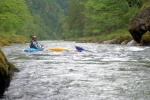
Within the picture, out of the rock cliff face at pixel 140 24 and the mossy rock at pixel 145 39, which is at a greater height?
the rock cliff face at pixel 140 24

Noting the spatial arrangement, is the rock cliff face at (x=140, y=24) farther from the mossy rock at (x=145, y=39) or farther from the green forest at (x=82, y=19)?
the green forest at (x=82, y=19)

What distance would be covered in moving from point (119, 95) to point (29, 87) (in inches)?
96.4

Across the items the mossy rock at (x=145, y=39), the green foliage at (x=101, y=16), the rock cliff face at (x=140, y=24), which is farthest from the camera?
the green foliage at (x=101, y=16)

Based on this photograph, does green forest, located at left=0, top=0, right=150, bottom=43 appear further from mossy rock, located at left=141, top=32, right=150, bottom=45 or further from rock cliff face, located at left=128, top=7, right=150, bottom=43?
mossy rock, located at left=141, top=32, right=150, bottom=45

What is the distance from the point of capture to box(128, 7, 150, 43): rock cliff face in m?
24.6

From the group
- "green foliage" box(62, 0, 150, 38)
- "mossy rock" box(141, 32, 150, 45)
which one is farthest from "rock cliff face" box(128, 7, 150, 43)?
"green foliage" box(62, 0, 150, 38)

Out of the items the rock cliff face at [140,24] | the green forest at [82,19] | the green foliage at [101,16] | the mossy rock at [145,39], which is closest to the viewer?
the mossy rock at [145,39]

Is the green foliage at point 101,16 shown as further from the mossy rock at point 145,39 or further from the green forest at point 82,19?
the mossy rock at point 145,39

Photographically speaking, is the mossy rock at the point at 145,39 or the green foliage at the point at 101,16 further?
the green foliage at the point at 101,16

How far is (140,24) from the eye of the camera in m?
25.1

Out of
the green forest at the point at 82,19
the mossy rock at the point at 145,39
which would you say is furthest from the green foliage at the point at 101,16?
the mossy rock at the point at 145,39

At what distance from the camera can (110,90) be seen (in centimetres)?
673

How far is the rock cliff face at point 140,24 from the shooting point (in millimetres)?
24594

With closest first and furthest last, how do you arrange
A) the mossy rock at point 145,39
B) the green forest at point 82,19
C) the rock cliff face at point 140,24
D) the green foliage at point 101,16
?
the mossy rock at point 145,39, the rock cliff face at point 140,24, the green foliage at point 101,16, the green forest at point 82,19
